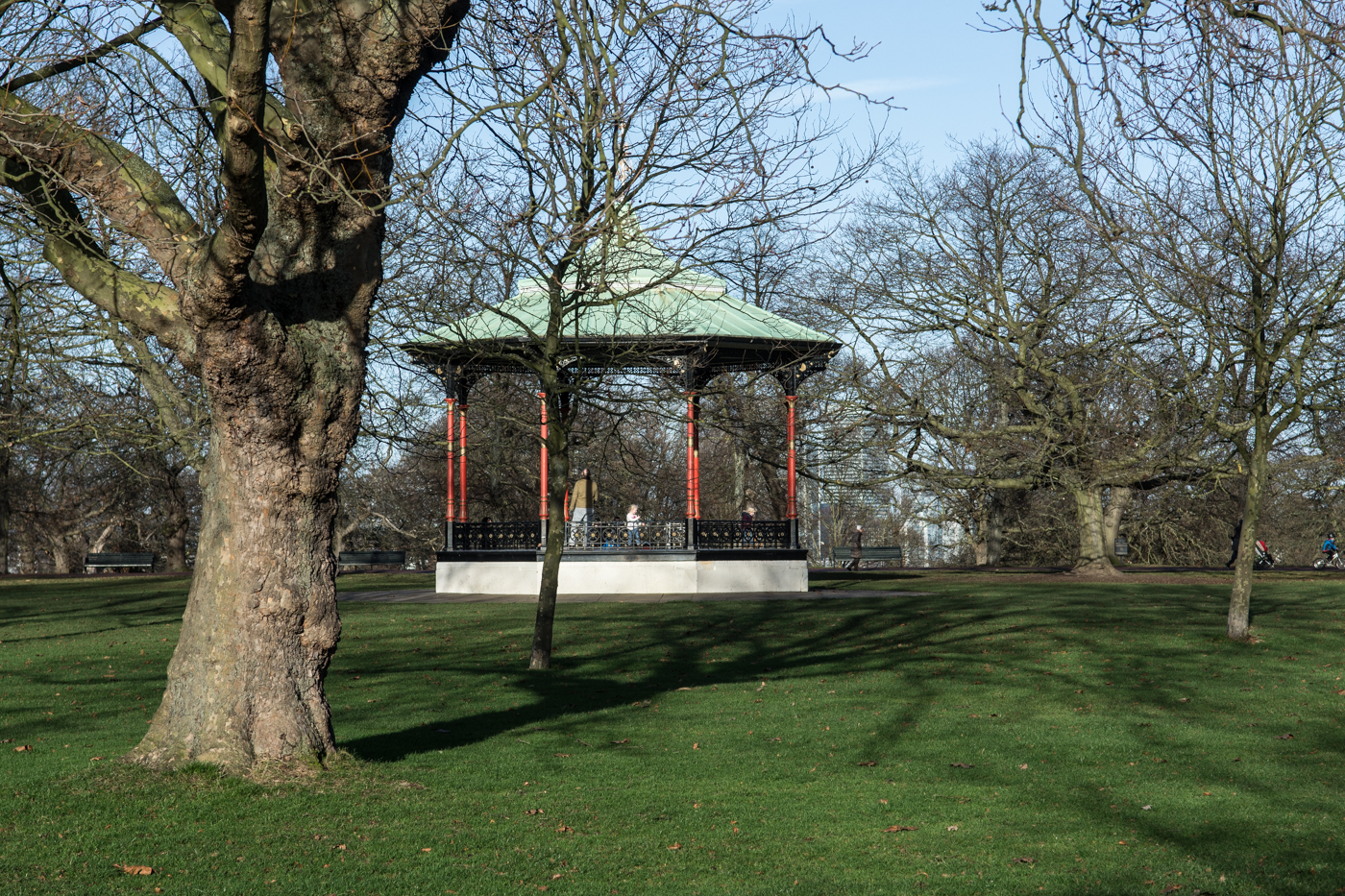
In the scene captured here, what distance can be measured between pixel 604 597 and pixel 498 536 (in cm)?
308

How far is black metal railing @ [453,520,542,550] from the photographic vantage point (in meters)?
21.1

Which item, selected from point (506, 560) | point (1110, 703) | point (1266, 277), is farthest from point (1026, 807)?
point (506, 560)

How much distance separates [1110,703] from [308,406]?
7.42m

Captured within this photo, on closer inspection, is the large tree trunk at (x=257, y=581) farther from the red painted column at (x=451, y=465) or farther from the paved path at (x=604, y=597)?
the red painted column at (x=451, y=465)

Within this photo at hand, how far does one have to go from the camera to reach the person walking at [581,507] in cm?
2103

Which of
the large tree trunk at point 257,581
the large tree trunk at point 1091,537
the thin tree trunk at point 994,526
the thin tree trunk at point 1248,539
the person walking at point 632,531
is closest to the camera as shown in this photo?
the large tree trunk at point 257,581

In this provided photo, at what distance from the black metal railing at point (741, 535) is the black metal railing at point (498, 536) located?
128 inches

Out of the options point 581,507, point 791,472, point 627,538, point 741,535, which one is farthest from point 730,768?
point 581,507

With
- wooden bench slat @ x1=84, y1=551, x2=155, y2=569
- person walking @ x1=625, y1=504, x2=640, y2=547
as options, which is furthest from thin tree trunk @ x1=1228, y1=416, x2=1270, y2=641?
wooden bench slat @ x1=84, y1=551, x2=155, y2=569

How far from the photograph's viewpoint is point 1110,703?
9648 mm

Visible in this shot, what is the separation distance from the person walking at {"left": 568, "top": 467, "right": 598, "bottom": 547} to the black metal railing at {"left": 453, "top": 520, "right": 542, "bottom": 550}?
2.40 ft

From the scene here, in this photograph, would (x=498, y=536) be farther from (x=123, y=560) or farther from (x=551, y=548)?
(x=123, y=560)

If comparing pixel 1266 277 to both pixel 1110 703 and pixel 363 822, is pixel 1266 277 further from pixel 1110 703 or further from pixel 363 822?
pixel 363 822

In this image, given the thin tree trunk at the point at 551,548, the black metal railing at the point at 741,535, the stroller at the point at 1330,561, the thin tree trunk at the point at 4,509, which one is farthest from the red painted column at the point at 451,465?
the stroller at the point at 1330,561
